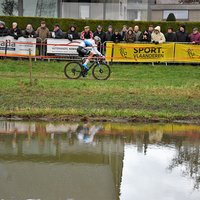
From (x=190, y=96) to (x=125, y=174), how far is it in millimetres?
8165

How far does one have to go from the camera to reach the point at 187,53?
21.8m

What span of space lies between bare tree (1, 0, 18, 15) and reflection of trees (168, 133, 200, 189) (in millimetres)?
23602

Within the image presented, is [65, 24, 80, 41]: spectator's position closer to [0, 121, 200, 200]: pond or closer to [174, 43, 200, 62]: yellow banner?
[174, 43, 200, 62]: yellow banner

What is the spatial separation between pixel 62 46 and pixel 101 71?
5.70 meters

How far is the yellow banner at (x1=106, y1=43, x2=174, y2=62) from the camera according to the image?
21.4 metres

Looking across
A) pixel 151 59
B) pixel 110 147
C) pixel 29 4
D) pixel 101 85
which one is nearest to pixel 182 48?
pixel 151 59

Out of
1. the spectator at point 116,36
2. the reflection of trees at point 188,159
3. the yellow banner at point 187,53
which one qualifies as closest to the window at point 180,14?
the yellow banner at point 187,53

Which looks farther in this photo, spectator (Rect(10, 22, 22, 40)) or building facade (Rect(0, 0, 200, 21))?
building facade (Rect(0, 0, 200, 21))

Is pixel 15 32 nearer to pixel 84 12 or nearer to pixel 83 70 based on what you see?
pixel 83 70

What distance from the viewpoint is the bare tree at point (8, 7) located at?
28344 millimetres

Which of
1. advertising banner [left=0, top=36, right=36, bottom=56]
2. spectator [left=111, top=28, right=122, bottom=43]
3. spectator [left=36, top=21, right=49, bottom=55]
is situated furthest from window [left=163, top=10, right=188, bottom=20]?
advertising banner [left=0, top=36, right=36, bottom=56]

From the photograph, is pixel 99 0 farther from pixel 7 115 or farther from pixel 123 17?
pixel 7 115

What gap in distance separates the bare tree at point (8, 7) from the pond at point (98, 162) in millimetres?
21649

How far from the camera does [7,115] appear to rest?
917 centimetres
